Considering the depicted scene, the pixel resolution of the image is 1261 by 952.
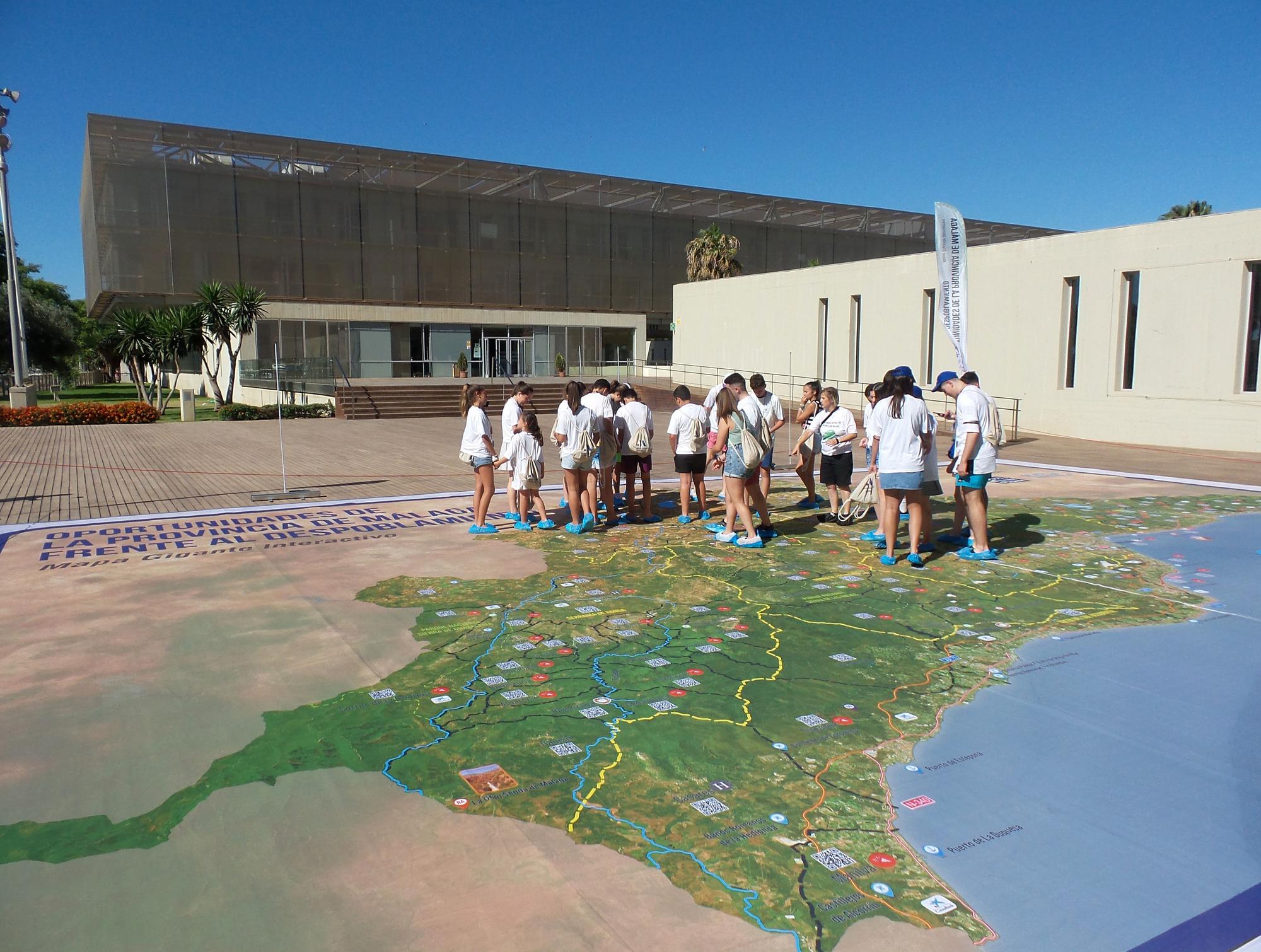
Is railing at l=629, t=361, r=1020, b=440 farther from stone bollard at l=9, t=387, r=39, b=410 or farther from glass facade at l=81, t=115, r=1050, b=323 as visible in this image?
stone bollard at l=9, t=387, r=39, b=410

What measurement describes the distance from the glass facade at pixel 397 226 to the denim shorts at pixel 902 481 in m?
34.0

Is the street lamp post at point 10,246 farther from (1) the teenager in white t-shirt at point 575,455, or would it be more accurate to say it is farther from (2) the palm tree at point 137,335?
(1) the teenager in white t-shirt at point 575,455

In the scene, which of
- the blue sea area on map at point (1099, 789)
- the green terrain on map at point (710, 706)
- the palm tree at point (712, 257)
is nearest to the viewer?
the blue sea area on map at point (1099, 789)

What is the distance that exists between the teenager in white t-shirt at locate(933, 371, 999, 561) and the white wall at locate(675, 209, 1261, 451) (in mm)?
13925

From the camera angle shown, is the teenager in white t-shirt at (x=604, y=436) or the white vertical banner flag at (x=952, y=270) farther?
the white vertical banner flag at (x=952, y=270)

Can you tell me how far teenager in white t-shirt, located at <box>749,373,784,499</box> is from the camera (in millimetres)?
8820

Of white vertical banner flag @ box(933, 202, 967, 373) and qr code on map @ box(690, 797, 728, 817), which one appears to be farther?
white vertical banner flag @ box(933, 202, 967, 373)

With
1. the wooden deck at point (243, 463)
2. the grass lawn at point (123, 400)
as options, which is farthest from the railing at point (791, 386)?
the grass lawn at point (123, 400)

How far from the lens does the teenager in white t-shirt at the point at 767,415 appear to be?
8820mm

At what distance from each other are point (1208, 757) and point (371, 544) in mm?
7146

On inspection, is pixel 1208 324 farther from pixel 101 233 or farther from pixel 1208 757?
pixel 101 233

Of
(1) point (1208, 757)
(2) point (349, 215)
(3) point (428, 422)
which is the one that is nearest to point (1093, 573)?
(1) point (1208, 757)

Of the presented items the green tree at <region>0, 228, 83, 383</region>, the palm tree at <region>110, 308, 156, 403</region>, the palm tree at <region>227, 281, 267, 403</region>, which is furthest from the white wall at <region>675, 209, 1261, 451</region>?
the green tree at <region>0, 228, 83, 383</region>

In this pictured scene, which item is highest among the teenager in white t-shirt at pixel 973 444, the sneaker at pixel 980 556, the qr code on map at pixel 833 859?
the teenager in white t-shirt at pixel 973 444
